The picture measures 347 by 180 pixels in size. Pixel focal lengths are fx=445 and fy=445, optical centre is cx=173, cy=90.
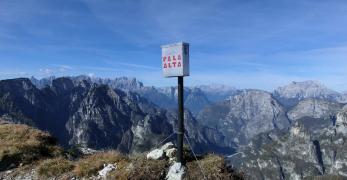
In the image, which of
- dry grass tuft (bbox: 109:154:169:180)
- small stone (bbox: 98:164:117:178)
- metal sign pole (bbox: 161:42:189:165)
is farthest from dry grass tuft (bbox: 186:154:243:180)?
small stone (bbox: 98:164:117:178)

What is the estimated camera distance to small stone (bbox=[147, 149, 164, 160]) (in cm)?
1991

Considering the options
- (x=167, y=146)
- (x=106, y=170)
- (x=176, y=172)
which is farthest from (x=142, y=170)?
(x=167, y=146)

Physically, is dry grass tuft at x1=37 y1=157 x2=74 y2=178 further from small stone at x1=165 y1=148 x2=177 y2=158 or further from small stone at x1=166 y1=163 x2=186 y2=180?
small stone at x1=166 y1=163 x2=186 y2=180

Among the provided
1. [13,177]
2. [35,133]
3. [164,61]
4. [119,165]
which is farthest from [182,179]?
[35,133]

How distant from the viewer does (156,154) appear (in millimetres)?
20078

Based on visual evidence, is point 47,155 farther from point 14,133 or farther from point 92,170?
point 92,170

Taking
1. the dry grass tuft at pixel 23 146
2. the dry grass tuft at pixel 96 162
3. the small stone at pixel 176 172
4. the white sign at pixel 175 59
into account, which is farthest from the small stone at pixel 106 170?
the dry grass tuft at pixel 23 146

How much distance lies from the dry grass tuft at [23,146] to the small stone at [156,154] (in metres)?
7.91

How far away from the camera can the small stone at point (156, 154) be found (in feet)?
65.3

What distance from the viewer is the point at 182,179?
59.8 ft

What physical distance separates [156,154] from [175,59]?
4633 millimetres

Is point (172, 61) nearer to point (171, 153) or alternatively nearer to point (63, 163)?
point (171, 153)

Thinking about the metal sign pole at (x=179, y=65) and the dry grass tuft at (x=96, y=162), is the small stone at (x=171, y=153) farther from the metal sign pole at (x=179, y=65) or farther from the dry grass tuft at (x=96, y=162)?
the dry grass tuft at (x=96, y=162)

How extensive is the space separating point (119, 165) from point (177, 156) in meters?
3.04
